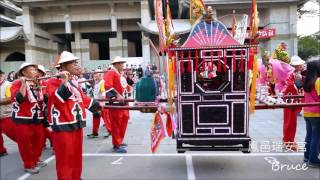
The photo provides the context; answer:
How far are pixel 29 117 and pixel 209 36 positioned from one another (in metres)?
2.76

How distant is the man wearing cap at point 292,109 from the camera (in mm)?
5547

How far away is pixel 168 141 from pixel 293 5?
17085 mm

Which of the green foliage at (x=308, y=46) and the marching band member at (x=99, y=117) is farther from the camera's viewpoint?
the green foliage at (x=308, y=46)

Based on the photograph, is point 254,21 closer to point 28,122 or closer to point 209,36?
point 209,36

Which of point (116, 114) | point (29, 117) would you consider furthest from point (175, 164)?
point (29, 117)

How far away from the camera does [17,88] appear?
16.5 ft

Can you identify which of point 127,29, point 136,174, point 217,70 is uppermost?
point 127,29

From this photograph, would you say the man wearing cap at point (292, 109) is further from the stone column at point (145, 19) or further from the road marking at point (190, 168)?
the stone column at point (145, 19)

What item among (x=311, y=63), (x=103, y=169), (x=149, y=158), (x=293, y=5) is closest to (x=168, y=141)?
(x=149, y=158)

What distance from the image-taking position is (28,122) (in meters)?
5.11

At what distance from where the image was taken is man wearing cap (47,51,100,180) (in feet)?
13.0

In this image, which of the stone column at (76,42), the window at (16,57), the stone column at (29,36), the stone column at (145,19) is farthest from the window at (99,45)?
the window at (16,57)

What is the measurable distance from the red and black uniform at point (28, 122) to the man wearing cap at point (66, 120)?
46.8 inches

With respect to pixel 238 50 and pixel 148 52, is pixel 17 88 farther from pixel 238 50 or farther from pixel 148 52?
pixel 148 52
